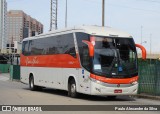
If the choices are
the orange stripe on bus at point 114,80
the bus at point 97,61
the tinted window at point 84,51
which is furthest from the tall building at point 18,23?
the orange stripe on bus at point 114,80

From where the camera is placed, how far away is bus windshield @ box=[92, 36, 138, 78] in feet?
59.3

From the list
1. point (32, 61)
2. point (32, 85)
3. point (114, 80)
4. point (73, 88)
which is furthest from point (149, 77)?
point (32, 85)

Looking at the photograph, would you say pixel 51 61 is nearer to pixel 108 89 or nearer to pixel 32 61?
pixel 32 61

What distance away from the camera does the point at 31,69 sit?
2717cm

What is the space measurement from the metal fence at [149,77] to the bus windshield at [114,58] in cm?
288

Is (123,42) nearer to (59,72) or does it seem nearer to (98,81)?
(98,81)

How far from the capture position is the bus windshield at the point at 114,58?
59.3 feet

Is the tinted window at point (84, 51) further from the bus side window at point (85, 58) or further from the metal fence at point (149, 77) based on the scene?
the metal fence at point (149, 77)

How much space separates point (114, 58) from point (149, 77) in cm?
439

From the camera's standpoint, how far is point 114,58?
18.3 meters

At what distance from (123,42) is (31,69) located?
397 inches

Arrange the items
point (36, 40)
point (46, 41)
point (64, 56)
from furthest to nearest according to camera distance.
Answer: point (36, 40) → point (46, 41) → point (64, 56)

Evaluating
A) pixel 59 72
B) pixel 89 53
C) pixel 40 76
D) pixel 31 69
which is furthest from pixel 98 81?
pixel 31 69

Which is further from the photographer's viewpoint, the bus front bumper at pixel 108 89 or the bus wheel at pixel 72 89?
the bus wheel at pixel 72 89
